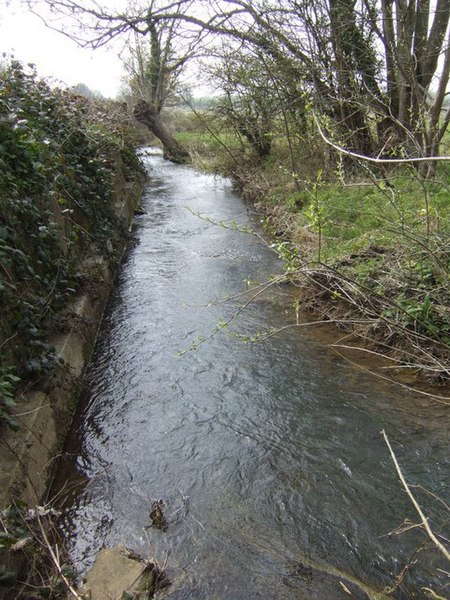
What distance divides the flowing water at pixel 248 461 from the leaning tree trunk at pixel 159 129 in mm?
16873

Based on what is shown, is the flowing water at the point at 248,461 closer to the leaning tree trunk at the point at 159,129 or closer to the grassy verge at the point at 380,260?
the grassy verge at the point at 380,260

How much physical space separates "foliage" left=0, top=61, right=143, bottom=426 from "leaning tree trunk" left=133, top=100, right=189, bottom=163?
42.9 ft

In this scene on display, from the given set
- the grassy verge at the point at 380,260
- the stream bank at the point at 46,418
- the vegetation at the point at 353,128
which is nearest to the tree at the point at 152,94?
the vegetation at the point at 353,128

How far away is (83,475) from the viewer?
3773 millimetres

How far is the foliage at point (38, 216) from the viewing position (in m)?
4.09

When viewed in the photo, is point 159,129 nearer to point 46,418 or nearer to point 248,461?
point 46,418

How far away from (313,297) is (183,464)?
328 centimetres

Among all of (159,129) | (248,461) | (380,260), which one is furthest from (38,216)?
(159,129)

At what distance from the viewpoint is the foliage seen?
409 centimetres

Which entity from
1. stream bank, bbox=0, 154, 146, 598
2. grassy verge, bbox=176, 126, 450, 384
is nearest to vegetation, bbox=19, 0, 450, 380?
grassy verge, bbox=176, 126, 450, 384

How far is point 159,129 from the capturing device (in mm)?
21953

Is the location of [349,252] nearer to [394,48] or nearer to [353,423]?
[353,423]

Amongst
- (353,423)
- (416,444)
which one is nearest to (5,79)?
(353,423)

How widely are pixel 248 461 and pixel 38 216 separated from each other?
3.37 meters
